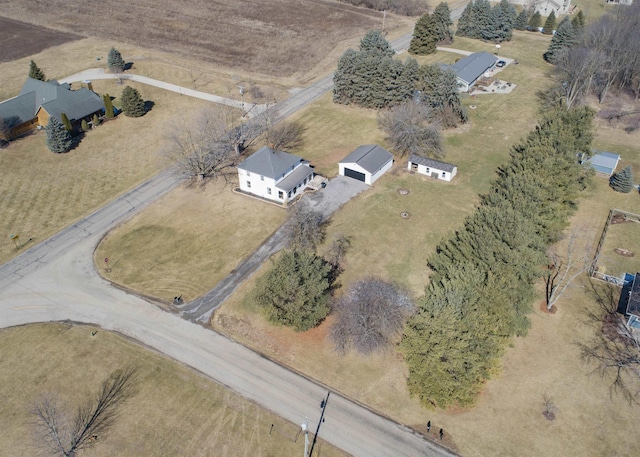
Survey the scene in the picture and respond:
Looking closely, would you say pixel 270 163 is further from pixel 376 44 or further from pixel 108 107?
pixel 376 44

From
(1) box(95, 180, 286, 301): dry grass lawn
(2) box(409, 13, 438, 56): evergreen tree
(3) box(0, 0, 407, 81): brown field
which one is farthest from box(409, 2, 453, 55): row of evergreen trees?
(1) box(95, 180, 286, 301): dry grass lawn

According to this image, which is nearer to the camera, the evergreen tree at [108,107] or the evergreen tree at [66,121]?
the evergreen tree at [66,121]

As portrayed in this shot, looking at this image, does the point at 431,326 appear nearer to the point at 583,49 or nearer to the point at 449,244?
the point at 449,244

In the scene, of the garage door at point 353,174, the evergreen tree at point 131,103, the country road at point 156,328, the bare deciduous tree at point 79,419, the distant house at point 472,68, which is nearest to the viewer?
the bare deciduous tree at point 79,419

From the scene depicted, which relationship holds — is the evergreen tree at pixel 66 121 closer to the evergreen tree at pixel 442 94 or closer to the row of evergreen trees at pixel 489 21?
the evergreen tree at pixel 442 94

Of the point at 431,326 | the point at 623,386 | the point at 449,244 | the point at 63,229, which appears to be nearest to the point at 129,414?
the point at 431,326

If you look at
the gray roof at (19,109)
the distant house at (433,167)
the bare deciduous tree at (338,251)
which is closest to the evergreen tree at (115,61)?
the gray roof at (19,109)
